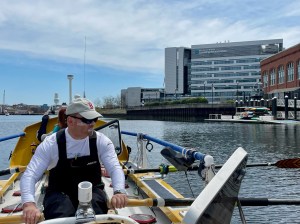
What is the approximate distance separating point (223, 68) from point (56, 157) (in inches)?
6751

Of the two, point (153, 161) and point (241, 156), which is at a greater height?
point (241, 156)

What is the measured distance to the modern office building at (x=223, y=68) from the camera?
16150 centimetres

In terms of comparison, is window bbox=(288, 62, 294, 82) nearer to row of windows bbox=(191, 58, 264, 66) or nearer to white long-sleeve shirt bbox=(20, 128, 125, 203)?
white long-sleeve shirt bbox=(20, 128, 125, 203)

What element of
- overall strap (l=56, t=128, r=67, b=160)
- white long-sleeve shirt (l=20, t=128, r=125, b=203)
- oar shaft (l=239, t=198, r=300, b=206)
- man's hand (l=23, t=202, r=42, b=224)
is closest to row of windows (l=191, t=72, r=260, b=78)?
oar shaft (l=239, t=198, r=300, b=206)

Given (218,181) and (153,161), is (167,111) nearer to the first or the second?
(153,161)

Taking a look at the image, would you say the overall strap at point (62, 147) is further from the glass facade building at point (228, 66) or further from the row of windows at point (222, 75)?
the row of windows at point (222, 75)


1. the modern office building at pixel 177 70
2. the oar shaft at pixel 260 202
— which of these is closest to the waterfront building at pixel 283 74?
the oar shaft at pixel 260 202

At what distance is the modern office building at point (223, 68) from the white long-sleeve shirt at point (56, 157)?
515 ft

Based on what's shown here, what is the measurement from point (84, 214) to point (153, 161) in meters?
17.6

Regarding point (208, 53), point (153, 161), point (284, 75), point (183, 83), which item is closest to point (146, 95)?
point (183, 83)

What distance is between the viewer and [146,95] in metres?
187

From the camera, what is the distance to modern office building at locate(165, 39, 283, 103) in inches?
6358

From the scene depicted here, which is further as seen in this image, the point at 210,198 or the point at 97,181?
the point at 97,181

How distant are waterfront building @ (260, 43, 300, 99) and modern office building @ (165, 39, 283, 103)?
62.4m
